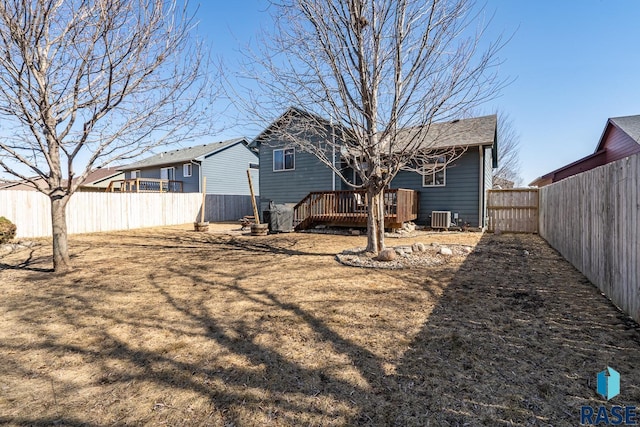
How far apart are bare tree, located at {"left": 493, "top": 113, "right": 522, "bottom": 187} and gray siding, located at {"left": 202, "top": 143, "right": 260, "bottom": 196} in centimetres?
2056

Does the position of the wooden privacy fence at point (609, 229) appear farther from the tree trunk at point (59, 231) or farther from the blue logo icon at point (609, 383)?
the tree trunk at point (59, 231)

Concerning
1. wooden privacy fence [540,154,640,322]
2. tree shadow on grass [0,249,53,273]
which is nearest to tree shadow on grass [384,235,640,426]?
wooden privacy fence [540,154,640,322]

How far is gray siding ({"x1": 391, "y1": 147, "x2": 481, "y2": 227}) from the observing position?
1214cm

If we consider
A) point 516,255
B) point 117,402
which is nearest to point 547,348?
point 117,402

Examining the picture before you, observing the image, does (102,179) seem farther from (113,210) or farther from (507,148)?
(507,148)

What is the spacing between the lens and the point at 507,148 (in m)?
28.8

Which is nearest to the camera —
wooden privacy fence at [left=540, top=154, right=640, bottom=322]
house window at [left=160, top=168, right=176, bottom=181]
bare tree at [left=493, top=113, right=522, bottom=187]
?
wooden privacy fence at [left=540, top=154, right=640, bottom=322]

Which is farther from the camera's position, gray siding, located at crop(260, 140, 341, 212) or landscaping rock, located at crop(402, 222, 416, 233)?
gray siding, located at crop(260, 140, 341, 212)

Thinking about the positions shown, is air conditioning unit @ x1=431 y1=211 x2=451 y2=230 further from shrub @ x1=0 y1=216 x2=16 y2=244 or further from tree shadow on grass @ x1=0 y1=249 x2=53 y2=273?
shrub @ x1=0 y1=216 x2=16 y2=244

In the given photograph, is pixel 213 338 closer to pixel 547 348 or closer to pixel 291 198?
pixel 547 348

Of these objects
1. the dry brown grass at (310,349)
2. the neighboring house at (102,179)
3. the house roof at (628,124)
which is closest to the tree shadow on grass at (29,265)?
the dry brown grass at (310,349)

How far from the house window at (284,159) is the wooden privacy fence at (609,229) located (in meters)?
11.7

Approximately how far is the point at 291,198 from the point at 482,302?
1280 centimetres

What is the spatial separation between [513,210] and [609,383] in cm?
1104
